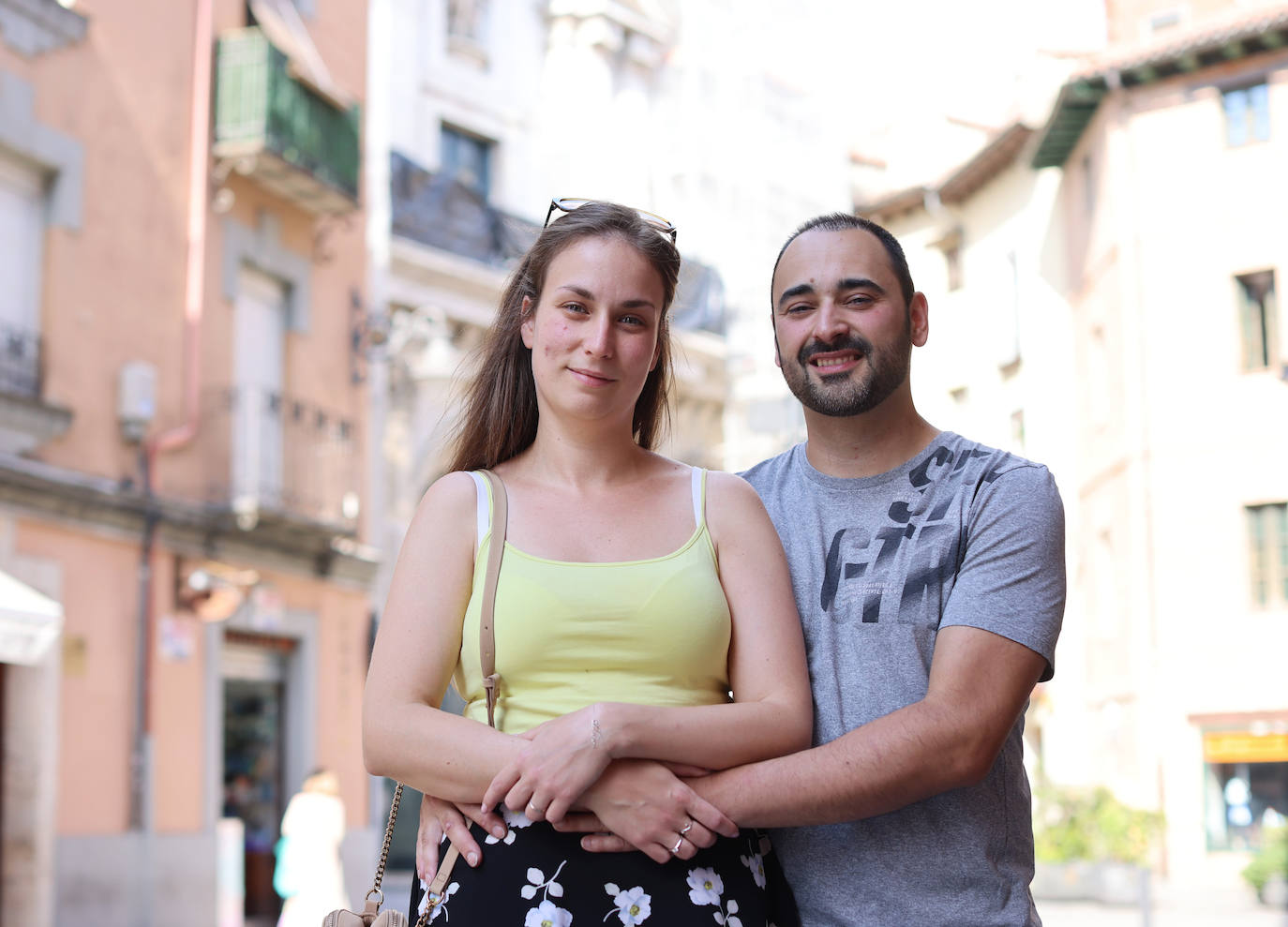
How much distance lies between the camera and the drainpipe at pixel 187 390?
9656 millimetres

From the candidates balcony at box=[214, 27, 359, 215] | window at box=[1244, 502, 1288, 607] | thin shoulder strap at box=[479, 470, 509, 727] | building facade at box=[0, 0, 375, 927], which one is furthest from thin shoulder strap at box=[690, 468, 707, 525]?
balcony at box=[214, 27, 359, 215]

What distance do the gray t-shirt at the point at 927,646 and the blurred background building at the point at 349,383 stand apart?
528 cm

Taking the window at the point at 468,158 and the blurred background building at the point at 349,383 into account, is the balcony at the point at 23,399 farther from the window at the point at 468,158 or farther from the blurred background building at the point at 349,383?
the window at the point at 468,158

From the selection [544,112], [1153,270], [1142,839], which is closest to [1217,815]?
[1142,839]

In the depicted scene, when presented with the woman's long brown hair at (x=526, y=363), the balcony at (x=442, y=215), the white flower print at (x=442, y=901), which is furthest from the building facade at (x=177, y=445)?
the white flower print at (x=442, y=901)

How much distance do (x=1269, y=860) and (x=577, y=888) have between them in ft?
36.5

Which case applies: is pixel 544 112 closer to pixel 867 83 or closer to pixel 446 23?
pixel 446 23

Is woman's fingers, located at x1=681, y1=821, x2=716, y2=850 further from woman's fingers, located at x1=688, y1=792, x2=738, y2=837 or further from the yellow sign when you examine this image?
the yellow sign

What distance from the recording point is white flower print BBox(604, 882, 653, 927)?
1.83 metres

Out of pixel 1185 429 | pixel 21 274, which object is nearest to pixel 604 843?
pixel 21 274

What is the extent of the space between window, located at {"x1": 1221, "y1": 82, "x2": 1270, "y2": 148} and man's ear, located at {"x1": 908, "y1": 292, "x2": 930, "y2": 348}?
9.22 m

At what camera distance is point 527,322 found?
7.15ft

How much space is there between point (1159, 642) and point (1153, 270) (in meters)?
2.58

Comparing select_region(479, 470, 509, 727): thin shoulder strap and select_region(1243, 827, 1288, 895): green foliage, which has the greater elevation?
select_region(479, 470, 509, 727): thin shoulder strap
